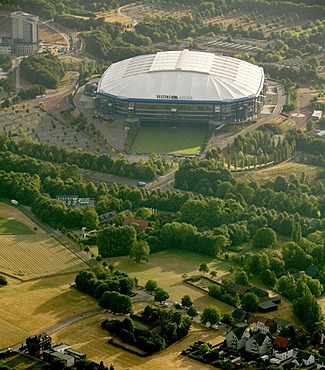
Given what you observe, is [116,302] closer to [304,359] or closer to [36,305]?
[36,305]

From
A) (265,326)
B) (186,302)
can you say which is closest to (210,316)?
(186,302)

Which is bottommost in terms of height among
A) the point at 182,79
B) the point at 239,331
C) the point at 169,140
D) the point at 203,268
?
the point at 169,140

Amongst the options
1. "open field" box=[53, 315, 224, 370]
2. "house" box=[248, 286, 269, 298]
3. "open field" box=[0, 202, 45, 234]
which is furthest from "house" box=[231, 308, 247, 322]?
"open field" box=[0, 202, 45, 234]

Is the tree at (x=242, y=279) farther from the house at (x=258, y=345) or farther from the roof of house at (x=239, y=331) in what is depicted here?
the house at (x=258, y=345)

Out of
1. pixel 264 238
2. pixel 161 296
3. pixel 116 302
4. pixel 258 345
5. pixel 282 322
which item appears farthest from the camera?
pixel 264 238

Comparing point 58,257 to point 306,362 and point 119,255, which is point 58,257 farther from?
point 306,362
